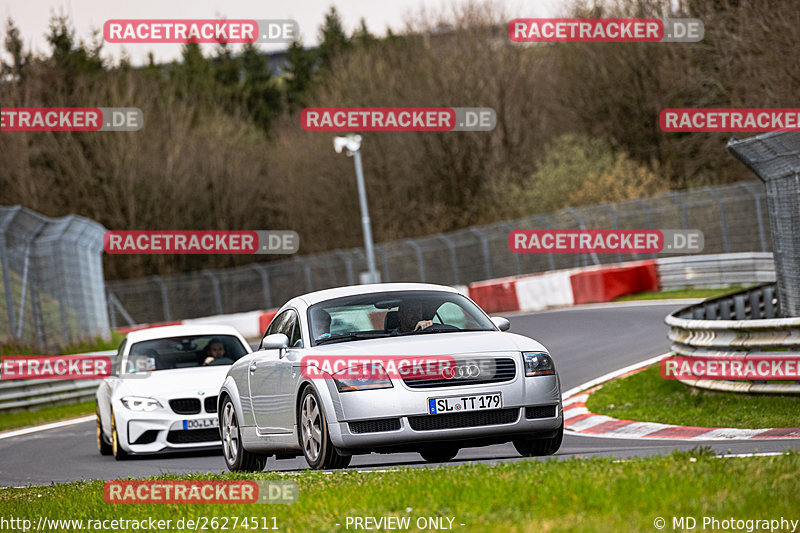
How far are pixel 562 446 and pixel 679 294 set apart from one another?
68.4 ft

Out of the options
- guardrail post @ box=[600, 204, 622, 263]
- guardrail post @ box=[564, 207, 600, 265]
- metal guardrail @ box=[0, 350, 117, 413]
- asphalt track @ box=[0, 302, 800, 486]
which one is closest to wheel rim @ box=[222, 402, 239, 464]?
asphalt track @ box=[0, 302, 800, 486]

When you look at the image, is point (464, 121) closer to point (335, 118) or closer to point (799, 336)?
point (335, 118)

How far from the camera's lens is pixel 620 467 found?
25.0 feet

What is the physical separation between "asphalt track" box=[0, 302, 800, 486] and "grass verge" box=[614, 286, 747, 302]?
1345 millimetres

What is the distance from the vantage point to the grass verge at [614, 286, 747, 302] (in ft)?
100

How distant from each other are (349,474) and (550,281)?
87.5 feet

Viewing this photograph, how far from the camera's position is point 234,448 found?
38.7 feet

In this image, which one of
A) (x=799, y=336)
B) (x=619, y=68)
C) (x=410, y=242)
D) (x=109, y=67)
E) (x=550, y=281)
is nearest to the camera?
(x=799, y=336)

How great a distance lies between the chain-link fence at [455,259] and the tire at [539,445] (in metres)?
24.0

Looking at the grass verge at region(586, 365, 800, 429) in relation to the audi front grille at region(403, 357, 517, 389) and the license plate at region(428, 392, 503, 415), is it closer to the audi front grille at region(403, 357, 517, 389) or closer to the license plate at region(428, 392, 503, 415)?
the audi front grille at region(403, 357, 517, 389)

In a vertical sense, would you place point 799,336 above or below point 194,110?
below

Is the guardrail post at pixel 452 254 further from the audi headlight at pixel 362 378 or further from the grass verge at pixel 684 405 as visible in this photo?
the audi headlight at pixel 362 378

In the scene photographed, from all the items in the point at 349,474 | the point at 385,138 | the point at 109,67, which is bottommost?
the point at 349,474

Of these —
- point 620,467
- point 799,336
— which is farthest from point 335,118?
point 620,467
